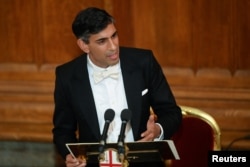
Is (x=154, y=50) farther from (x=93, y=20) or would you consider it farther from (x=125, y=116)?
(x=125, y=116)

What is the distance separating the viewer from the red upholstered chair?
399 centimetres

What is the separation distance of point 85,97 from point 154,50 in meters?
1.19

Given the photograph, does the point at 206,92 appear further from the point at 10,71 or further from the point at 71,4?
the point at 10,71

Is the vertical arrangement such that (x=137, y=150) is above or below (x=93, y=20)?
below

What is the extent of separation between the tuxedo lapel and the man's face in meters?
0.18

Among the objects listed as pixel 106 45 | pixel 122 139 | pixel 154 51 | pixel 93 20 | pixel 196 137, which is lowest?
pixel 196 137

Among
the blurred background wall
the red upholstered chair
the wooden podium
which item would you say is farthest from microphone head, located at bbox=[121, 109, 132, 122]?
the blurred background wall

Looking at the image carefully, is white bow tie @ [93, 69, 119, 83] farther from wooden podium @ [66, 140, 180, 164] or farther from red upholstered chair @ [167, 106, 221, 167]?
wooden podium @ [66, 140, 180, 164]

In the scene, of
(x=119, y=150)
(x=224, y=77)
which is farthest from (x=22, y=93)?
(x=119, y=150)

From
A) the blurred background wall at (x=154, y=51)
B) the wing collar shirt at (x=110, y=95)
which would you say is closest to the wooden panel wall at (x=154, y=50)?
the blurred background wall at (x=154, y=51)

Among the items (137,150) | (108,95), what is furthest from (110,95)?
(137,150)

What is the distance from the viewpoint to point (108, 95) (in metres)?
3.89

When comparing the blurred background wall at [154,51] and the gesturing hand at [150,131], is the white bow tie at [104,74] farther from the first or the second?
the blurred background wall at [154,51]

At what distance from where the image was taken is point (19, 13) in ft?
17.1
